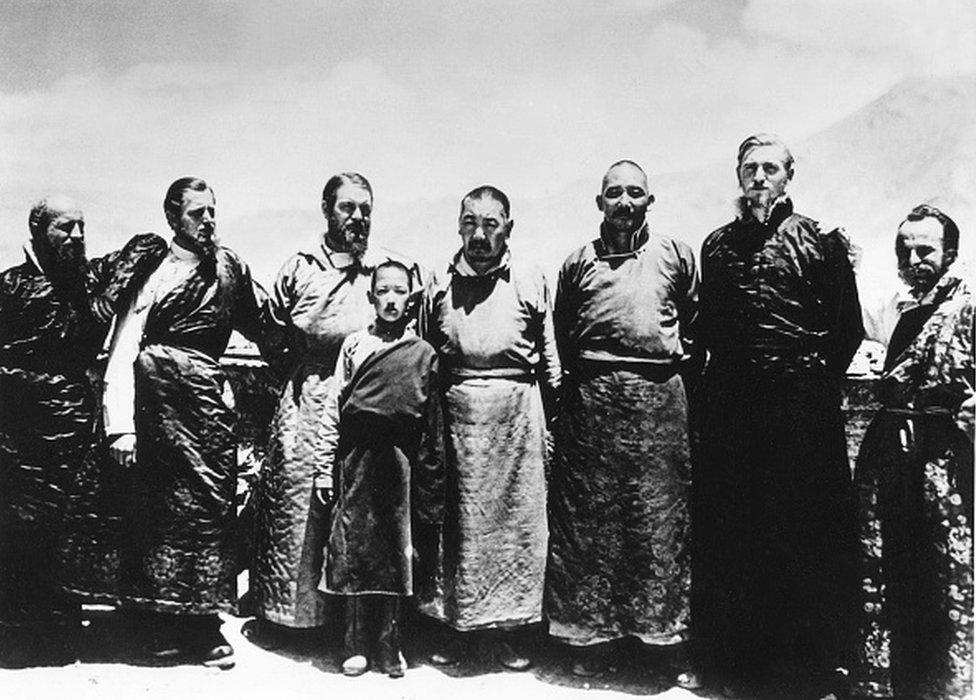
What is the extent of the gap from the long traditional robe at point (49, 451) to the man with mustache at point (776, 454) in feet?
8.59

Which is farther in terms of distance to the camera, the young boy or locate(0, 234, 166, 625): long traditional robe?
locate(0, 234, 166, 625): long traditional robe

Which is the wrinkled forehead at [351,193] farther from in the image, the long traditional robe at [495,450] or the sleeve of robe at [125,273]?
the sleeve of robe at [125,273]

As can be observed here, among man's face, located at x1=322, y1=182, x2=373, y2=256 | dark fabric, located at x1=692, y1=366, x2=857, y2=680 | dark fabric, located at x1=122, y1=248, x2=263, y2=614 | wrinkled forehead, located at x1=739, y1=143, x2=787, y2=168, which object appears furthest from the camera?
man's face, located at x1=322, y1=182, x2=373, y2=256

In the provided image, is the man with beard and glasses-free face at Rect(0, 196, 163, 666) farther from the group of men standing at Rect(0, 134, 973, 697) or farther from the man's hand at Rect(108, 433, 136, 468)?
the man's hand at Rect(108, 433, 136, 468)

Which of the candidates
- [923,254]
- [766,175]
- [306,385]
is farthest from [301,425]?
[923,254]

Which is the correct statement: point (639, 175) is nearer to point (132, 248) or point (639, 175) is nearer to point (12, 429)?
point (132, 248)

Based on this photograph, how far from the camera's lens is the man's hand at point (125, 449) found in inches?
166

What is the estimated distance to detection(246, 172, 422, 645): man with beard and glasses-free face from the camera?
435 cm

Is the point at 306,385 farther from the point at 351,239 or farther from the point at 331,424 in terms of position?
the point at 351,239

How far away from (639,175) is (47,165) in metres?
2.87

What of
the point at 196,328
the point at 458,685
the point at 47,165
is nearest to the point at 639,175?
the point at 196,328

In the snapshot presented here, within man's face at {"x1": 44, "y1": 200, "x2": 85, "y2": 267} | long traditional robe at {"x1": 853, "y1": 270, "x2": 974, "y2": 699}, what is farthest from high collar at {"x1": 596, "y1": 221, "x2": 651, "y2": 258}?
man's face at {"x1": 44, "y1": 200, "x2": 85, "y2": 267}

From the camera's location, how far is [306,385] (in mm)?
4430

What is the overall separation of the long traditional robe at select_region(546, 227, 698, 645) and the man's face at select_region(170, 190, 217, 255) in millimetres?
1729
